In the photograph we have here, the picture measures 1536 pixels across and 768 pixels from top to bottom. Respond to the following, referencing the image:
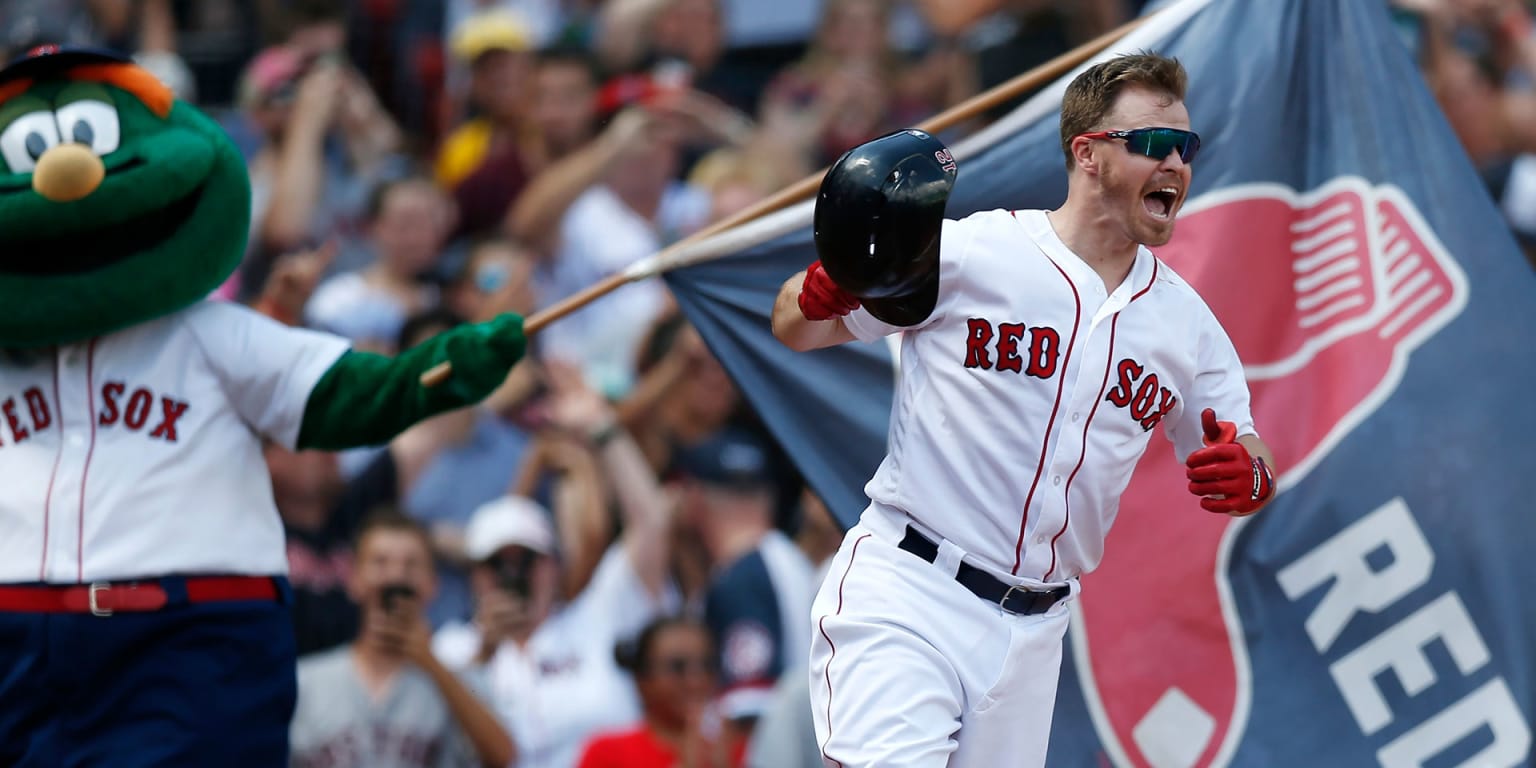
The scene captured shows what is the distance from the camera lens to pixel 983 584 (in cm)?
411

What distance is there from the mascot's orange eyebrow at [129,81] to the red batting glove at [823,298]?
68.3 inches

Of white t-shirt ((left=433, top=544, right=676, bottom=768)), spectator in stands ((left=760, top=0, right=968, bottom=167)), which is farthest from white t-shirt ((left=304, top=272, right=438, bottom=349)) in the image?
spectator in stands ((left=760, top=0, right=968, bottom=167))

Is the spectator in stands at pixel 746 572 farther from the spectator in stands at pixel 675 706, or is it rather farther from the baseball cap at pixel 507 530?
the baseball cap at pixel 507 530

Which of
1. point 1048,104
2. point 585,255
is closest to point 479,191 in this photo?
point 585,255

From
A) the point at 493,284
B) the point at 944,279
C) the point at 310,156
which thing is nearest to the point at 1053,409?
the point at 944,279

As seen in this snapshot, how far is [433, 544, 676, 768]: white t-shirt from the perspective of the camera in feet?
21.0

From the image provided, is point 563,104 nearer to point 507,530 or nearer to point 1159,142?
point 507,530

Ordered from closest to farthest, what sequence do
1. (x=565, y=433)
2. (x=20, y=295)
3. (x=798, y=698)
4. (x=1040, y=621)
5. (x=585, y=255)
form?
(x=1040, y=621) < (x=20, y=295) < (x=798, y=698) < (x=565, y=433) < (x=585, y=255)

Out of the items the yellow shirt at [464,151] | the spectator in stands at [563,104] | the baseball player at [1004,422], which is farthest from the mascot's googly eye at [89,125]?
the yellow shirt at [464,151]

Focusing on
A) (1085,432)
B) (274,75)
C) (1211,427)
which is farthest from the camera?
(274,75)

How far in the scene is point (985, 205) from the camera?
5.17 metres

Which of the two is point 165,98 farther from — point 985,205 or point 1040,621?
point 1040,621

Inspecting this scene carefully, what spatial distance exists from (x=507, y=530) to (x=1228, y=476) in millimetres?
2968

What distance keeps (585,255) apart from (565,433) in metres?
1.51
